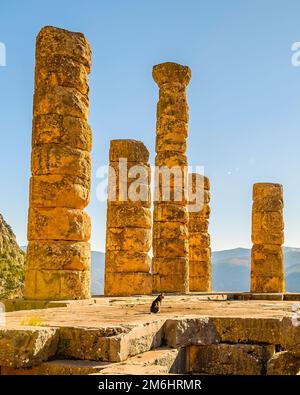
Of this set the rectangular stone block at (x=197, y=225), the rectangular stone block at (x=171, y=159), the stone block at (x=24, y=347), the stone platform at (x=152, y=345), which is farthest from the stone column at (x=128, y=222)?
the stone block at (x=24, y=347)

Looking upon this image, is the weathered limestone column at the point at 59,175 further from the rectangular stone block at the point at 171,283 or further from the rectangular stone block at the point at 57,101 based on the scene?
the rectangular stone block at the point at 171,283

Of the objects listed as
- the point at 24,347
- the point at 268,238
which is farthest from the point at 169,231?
the point at 24,347

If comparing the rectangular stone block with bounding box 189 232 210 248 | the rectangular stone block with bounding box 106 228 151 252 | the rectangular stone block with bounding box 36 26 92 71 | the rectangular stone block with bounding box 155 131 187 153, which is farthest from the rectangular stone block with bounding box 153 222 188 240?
the rectangular stone block with bounding box 36 26 92 71

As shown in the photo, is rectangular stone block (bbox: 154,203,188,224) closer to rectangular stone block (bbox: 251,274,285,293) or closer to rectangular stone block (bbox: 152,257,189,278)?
rectangular stone block (bbox: 152,257,189,278)

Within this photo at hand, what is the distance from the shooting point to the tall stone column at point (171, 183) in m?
20.6

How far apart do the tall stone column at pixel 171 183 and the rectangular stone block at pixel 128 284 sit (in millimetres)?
2816

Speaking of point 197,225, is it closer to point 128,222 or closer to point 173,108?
point 173,108

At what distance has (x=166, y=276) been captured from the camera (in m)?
20.5

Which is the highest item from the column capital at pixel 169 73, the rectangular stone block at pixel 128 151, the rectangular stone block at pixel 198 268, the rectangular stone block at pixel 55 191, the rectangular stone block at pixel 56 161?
the column capital at pixel 169 73

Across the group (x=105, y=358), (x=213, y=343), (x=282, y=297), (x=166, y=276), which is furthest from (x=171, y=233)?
(x=105, y=358)

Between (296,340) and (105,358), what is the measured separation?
8.29 feet

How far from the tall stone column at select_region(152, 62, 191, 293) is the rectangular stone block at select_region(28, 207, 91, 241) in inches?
299

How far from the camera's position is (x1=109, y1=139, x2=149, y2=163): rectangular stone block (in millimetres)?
17719
